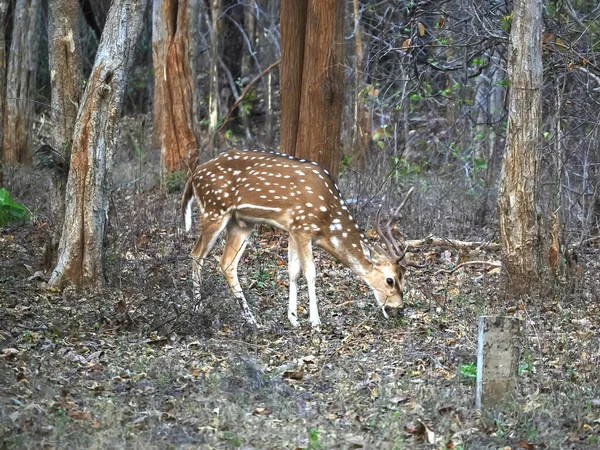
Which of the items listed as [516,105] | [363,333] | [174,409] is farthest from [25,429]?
[516,105]

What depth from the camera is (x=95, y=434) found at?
243 inches

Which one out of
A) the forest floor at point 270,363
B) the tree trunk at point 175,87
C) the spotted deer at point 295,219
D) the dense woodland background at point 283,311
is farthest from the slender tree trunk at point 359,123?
the spotted deer at point 295,219

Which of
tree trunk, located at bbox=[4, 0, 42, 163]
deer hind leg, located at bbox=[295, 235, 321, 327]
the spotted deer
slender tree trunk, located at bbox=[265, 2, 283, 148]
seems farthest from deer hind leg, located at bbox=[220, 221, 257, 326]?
slender tree trunk, located at bbox=[265, 2, 283, 148]

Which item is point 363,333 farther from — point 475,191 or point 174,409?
point 475,191

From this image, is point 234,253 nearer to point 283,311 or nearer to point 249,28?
point 283,311

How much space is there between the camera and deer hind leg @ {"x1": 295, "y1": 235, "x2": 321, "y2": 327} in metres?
9.88

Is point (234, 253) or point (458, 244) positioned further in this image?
point (458, 244)

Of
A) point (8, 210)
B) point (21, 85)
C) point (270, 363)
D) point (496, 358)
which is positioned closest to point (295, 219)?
point (270, 363)

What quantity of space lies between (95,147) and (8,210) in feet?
11.3

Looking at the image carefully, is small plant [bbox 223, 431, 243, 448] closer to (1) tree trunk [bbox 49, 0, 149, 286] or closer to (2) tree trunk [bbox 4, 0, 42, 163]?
(1) tree trunk [bbox 49, 0, 149, 286]

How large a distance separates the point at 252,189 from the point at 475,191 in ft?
19.8

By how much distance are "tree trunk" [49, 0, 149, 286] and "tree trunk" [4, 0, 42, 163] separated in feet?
32.6

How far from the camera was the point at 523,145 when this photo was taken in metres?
9.76

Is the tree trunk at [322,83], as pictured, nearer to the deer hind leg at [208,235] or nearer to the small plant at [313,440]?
the deer hind leg at [208,235]
